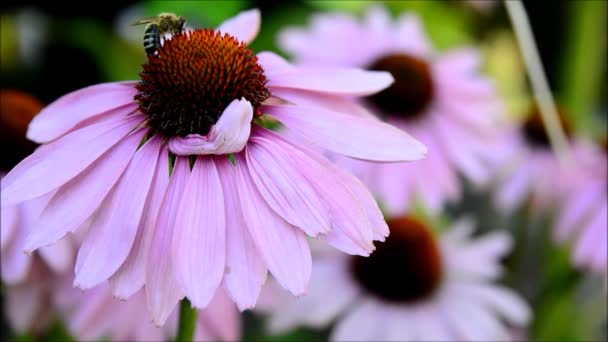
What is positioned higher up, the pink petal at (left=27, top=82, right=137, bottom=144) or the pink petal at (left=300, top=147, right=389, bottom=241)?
the pink petal at (left=27, top=82, right=137, bottom=144)

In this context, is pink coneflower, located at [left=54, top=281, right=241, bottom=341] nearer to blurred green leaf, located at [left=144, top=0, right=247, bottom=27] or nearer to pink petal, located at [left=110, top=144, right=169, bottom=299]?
pink petal, located at [left=110, top=144, right=169, bottom=299]

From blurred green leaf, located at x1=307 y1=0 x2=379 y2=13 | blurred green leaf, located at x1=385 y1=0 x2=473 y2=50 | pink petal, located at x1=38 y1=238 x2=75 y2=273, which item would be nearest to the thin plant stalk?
pink petal, located at x1=38 y1=238 x2=75 y2=273

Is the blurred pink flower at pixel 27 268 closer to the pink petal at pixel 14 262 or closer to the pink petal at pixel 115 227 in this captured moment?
the pink petal at pixel 14 262

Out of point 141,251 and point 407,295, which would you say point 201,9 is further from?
point 141,251

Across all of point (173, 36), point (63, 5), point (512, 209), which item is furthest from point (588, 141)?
point (63, 5)

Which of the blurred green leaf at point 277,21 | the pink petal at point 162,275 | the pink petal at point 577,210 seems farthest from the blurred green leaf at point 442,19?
the pink petal at point 162,275

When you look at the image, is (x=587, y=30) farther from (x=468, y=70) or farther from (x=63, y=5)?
(x=63, y=5)
